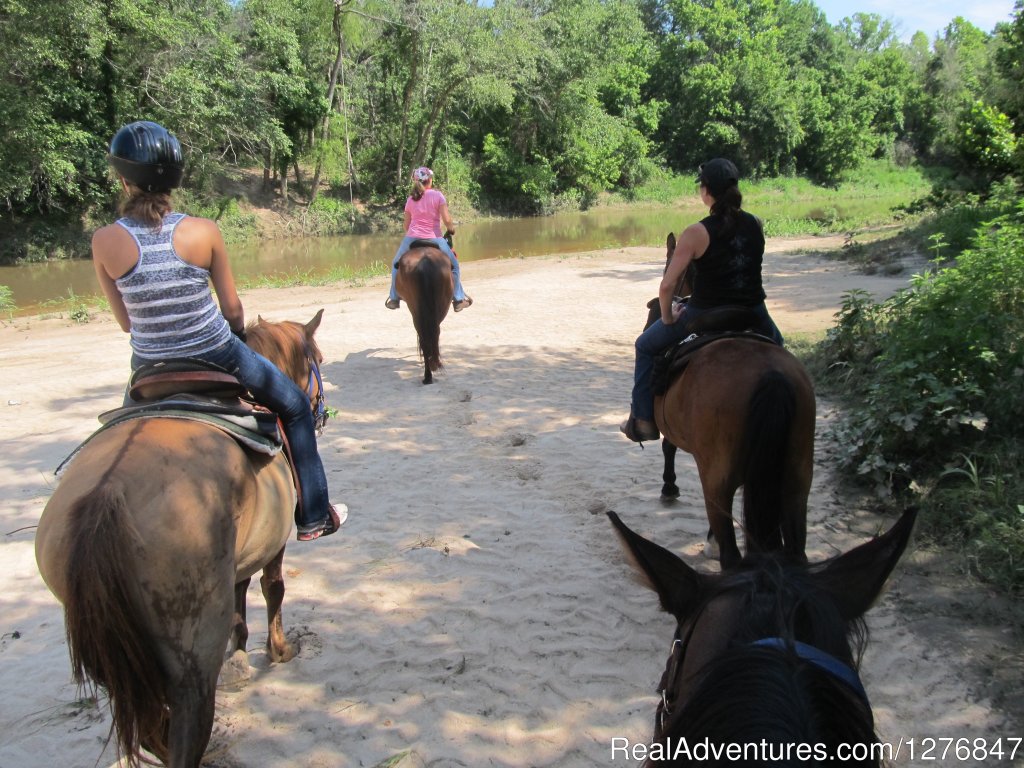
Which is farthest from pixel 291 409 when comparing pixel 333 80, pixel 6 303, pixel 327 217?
pixel 333 80

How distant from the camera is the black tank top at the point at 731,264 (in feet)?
12.9

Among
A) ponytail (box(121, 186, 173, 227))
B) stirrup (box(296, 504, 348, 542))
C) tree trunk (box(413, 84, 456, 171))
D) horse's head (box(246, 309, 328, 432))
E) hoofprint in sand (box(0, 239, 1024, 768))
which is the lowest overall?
hoofprint in sand (box(0, 239, 1024, 768))

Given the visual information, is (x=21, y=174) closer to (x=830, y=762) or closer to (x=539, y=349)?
(x=539, y=349)

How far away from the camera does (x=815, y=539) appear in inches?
180

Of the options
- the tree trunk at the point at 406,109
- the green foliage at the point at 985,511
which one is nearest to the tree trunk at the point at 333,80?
the tree trunk at the point at 406,109

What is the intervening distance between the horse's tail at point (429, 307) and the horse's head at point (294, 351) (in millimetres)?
3847

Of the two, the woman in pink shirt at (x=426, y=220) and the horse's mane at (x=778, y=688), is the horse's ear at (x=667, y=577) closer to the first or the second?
the horse's mane at (x=778, y=688)

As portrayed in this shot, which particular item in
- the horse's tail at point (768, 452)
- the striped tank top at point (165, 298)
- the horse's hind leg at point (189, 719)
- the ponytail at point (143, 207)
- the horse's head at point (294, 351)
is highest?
the ponytail at point (143, 207)

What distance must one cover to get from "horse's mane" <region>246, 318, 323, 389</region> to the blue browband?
341cm

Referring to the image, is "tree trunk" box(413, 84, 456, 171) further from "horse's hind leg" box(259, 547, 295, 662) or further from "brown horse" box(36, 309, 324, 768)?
"brown horse" box(36, 309, 324, 768)

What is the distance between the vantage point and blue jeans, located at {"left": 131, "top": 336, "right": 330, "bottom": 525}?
308cm

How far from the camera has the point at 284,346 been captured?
4195mm

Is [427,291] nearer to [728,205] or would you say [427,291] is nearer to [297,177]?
[728,205]

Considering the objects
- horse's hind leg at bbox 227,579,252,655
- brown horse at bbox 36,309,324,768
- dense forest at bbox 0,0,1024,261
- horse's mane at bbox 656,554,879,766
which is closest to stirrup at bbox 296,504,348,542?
horse's hind leg at bbox 227,579,252,655
